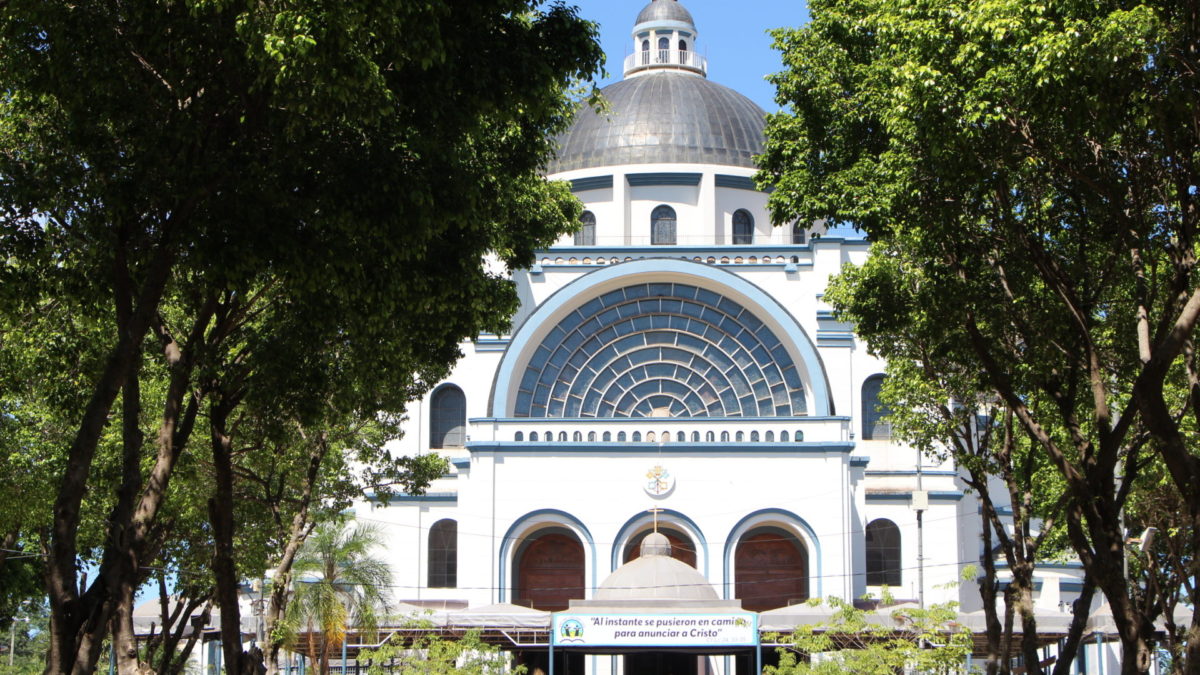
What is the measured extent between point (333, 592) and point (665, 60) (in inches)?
1215

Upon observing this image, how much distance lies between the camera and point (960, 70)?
14.4 meters

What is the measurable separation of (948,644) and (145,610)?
81.7ft

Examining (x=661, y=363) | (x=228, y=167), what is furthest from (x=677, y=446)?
(x=228, y=167)

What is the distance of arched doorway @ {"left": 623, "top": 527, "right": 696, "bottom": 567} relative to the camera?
4181 cm

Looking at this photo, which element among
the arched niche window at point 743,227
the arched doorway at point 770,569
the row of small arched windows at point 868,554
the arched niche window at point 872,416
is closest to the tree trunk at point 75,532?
the arched doorway at point 770,569

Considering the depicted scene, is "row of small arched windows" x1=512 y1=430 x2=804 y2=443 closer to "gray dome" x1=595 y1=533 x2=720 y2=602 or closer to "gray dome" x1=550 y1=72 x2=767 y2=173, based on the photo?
"gray dome" x1=595 y1=533 x2=720 y2=602

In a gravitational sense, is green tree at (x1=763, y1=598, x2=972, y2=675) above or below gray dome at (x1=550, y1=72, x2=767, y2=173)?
below

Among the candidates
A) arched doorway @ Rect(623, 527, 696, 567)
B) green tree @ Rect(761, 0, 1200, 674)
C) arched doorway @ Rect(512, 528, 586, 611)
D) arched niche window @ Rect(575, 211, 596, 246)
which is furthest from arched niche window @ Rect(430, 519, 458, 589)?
green tree @ Rect(761, 0, 1200, 674)

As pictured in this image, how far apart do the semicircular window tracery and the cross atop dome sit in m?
13.9

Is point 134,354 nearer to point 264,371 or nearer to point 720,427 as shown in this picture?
point 264,371

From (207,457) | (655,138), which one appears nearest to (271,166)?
(207,457)

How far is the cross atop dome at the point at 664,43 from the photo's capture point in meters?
55.1

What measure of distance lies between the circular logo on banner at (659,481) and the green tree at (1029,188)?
21.7 meters

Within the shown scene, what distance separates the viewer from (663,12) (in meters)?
55.4
